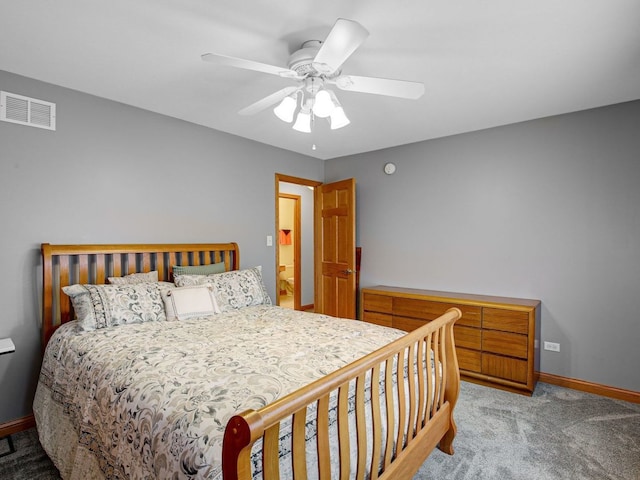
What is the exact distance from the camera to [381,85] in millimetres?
1911

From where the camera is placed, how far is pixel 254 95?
2697 millimetres

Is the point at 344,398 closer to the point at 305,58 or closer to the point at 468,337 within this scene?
the point at 305,58

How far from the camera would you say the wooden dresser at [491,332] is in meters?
2.91

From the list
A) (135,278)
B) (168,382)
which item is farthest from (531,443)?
(135,278)

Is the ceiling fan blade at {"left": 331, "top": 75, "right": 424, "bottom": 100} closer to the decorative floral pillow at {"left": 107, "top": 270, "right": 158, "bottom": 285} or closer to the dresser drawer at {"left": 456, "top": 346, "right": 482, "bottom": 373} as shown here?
the decorative floral pillow at {"left": 107, "top": 270, "right": 158, "bottom": 285}

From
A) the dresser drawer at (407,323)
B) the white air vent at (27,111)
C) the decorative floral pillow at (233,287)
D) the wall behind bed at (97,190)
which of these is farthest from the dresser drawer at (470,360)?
the white air vent at (27,111)

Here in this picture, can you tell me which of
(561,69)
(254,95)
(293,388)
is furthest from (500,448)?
(254,95)

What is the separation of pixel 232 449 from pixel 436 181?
3.61m

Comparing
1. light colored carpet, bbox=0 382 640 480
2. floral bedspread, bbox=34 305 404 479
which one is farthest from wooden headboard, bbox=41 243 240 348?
light colored carpet, bbox=0 382 640 480

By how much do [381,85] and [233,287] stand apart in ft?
6.63

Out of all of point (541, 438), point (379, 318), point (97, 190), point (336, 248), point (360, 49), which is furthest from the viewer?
point (336, 248)

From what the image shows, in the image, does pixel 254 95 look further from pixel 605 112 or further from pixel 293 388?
pixel 605 112

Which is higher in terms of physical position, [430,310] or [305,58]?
[305,58]

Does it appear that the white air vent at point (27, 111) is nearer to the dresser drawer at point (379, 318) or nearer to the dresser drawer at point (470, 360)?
the dresser drawer at point (379, 318)
